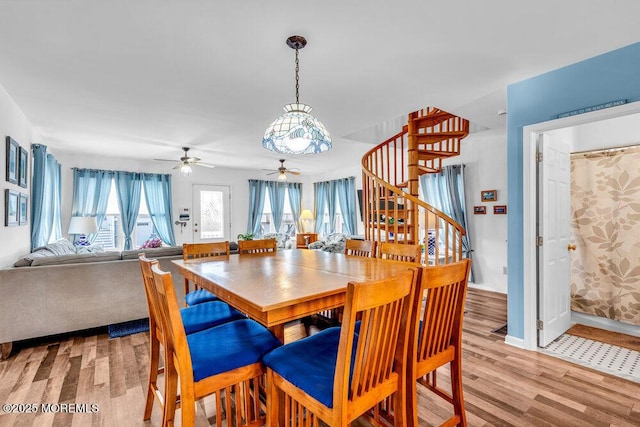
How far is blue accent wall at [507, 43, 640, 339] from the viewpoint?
2.24 meters

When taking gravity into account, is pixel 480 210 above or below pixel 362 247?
above

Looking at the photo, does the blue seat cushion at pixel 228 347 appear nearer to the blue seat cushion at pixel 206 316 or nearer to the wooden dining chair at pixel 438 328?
the blue seat cushion at pixel 206 316

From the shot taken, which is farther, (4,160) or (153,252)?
(153,252)

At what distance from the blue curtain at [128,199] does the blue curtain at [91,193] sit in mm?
185

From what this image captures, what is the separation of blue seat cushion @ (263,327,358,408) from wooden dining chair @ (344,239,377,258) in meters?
1.23

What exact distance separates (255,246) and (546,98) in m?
2.93

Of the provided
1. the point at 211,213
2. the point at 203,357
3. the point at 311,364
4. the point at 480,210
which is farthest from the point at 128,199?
the point at 480,210

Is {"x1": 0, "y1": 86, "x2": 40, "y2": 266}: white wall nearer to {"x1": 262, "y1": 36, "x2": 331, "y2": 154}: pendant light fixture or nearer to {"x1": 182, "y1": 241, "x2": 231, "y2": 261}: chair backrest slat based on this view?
{"x1": 182, "y1": 241, "x2": 231, "y2": 261}: chair backrest slat

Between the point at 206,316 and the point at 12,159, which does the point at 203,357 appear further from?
the point at 12,159

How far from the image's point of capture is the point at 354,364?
1163 mm

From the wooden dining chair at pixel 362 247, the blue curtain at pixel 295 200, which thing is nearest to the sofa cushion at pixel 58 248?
the wooden dining chair at pixel 362 247

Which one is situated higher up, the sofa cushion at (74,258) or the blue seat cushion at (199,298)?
the sofa cushion at (74,258)

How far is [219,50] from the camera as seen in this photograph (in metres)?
2.22

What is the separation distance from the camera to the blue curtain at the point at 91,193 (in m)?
5.54
